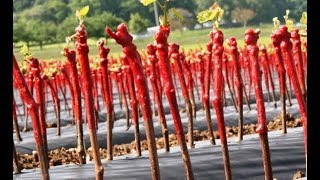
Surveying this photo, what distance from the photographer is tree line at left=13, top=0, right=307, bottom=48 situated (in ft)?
145

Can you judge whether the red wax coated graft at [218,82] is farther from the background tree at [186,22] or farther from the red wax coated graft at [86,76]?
the background tree at [186,22]

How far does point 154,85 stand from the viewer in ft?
10.5

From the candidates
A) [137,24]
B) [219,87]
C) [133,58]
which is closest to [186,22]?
[137,24]

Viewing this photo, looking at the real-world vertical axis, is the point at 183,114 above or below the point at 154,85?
below

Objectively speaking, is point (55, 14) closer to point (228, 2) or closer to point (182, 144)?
point (228, 2)

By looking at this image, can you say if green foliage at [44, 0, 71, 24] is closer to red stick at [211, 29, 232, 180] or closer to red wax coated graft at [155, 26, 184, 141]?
red stick at [211, 29, 232, 180]

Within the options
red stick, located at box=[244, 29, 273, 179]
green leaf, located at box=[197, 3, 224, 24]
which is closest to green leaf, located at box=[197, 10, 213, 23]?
green leaf, located at box=[197, 3, 224, 24]

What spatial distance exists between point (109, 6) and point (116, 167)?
4360cm

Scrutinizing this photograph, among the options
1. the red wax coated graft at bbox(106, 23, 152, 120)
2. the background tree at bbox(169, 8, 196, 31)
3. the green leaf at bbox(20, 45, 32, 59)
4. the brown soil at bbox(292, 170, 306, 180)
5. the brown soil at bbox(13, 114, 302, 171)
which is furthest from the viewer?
the background tree at bbox(169, 8, 196, 31)

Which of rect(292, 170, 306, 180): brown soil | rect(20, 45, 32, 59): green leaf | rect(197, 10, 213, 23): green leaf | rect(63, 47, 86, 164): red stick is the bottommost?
rect(292, 170, 306, 180): brown soil

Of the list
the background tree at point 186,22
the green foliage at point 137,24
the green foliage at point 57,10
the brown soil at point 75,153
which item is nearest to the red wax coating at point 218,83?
the brown soil at point 75,153
